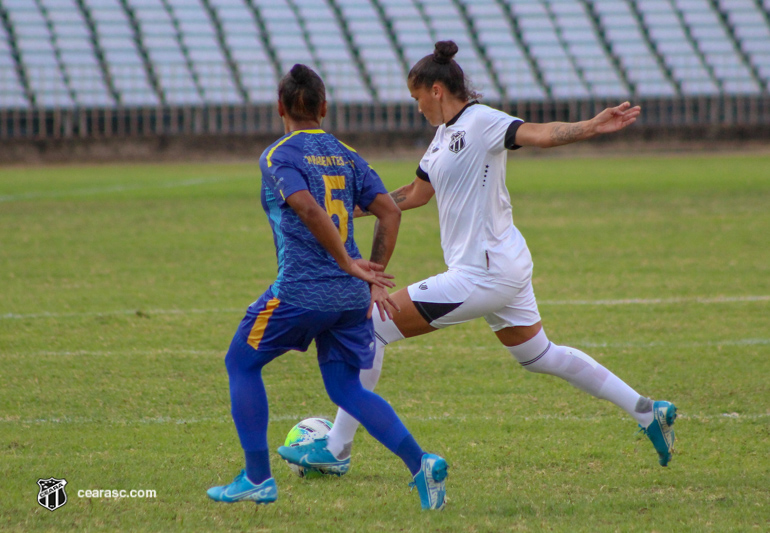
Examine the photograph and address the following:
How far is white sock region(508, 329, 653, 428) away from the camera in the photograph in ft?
13.4

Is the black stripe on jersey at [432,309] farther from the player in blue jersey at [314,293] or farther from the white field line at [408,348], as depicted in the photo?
the white field line at [408,348]

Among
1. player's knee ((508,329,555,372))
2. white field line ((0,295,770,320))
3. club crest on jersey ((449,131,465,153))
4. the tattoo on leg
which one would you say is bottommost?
white field line ((0,295,770,320))

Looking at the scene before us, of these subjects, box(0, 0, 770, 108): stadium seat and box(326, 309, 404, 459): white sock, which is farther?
box(0, 0, 770, 108): stadium seat

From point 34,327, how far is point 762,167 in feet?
63.0

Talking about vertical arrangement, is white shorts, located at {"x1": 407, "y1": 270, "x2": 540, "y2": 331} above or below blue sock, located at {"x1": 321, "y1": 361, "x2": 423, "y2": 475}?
above

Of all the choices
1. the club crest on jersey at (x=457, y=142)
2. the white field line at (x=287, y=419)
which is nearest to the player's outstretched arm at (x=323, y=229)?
the club crest on jersey at (x=457, y=142)

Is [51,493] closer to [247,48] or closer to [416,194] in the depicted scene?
[416,194]

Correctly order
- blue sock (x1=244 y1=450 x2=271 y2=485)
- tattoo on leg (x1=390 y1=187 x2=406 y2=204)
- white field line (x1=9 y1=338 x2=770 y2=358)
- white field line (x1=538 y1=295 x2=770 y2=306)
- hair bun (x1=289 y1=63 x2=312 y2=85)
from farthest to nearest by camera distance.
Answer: white field line (x1=538 y1=295 x2=770 y2=306), white field line (x1=9 y1=338 x2=770 y2=358), tattoo on leg (x1=390 y1=187 x2=406 y2=204), blue sock (x1=244 y1=450 x2=271 y2=485), hair bun (x1=289 y1=63 x2=312 y2=85)

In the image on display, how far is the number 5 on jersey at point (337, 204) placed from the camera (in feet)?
11.3

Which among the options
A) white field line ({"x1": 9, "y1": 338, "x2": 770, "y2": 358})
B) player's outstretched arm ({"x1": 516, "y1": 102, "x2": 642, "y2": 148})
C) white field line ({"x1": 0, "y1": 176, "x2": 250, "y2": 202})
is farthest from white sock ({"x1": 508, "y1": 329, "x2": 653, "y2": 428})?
white field line ({"x1": 0, "y1": 176, "x2": 250, "y2": 202})

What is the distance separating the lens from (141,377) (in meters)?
5.53

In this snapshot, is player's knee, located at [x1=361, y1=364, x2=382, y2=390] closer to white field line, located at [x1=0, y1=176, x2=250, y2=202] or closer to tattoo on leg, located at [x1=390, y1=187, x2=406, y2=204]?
tattoo on leg, located at [x1=390, y1=187, x2=406, y2=204]

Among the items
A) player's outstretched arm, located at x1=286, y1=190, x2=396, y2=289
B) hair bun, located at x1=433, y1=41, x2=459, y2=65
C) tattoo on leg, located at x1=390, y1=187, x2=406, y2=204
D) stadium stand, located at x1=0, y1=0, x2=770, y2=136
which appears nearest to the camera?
player's outstretched arm, located at x1=286, y1=190, x2=396, y2=289

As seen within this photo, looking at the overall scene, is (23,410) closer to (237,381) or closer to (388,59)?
(237,381)
